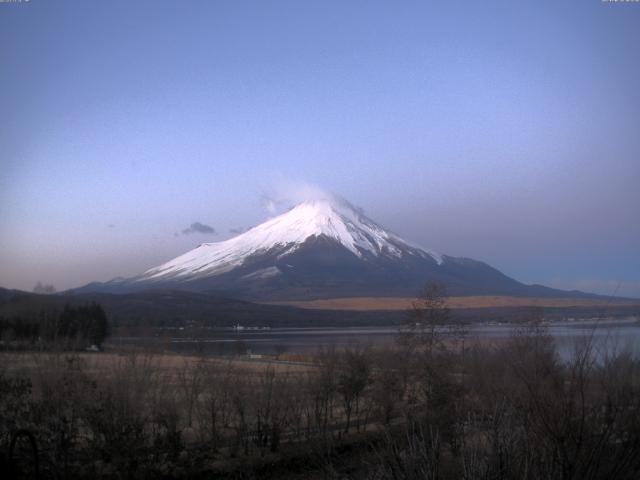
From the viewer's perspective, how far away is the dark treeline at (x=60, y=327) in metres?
23.8

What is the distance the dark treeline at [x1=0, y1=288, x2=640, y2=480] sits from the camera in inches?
269

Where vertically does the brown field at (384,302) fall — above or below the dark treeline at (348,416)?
above

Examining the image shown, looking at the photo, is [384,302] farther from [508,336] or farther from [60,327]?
[508,336]

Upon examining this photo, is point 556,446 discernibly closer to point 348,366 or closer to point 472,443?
point 472,443

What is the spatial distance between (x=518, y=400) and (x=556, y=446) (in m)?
2.69

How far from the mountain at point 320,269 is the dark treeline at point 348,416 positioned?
104 m

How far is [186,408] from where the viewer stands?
19375 millimetres

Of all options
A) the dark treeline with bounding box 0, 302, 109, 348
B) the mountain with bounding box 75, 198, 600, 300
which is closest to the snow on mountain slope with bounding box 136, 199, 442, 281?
the mountain with bounding box 75, 198, 600, 300

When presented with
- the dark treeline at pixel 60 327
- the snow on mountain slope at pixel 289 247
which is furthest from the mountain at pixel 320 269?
the dark treeline at pixel 60 327

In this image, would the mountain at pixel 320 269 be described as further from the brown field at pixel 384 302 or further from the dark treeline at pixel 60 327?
the dark treeline at pixel 60 327

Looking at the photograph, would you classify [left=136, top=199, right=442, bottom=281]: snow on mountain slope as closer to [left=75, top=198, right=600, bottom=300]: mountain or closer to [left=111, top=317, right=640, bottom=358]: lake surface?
[left=75, top=198, right=600, bottom=300]: mountain

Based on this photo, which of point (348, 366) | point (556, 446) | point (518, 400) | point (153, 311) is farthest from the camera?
point (153, 311)

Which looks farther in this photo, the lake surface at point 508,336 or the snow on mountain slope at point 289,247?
the snow on mountain slope at point 289,247

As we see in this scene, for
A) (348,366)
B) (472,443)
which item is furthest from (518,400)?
(348,366)
